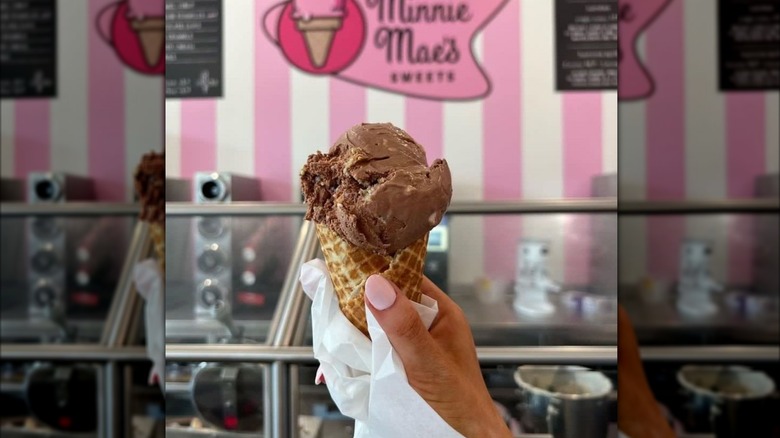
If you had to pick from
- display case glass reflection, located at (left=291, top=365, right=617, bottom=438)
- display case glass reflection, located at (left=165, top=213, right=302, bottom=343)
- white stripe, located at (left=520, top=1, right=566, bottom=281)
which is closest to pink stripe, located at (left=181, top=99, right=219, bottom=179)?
display case glass reflection, located at (left=165, top=213, right=302, bottom=343)

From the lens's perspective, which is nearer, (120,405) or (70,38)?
(70,38)

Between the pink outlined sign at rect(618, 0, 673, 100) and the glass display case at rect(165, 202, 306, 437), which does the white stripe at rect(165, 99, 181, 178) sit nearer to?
the glass display case at rect(165, 202, 306, 437)

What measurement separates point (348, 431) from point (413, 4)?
35.5 inches

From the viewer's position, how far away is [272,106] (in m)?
1.27

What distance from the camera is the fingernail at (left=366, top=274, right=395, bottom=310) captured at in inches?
40.1

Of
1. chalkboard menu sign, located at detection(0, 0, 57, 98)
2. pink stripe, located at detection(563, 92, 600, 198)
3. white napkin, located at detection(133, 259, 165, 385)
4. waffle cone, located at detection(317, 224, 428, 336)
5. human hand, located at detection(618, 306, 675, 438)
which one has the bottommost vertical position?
human hand, located at detection(618, 306, 675, 438)

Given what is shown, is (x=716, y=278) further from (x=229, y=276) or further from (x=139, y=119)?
(x=139, y=119)

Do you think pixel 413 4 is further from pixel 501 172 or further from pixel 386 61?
pixel 501 172

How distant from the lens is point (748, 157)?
1231 millimetres

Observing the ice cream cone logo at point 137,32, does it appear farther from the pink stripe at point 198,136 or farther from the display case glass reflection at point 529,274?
the display case glass reflection at point 529,274

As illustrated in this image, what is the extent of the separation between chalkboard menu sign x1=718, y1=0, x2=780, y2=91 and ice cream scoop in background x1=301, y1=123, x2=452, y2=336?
25.6 inches

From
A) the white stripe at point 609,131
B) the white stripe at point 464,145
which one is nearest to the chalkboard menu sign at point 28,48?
the white stripe at point 464,145

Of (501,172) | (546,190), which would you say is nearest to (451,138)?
(501,172)

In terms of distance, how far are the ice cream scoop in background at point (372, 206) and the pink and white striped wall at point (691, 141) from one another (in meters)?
0.49
